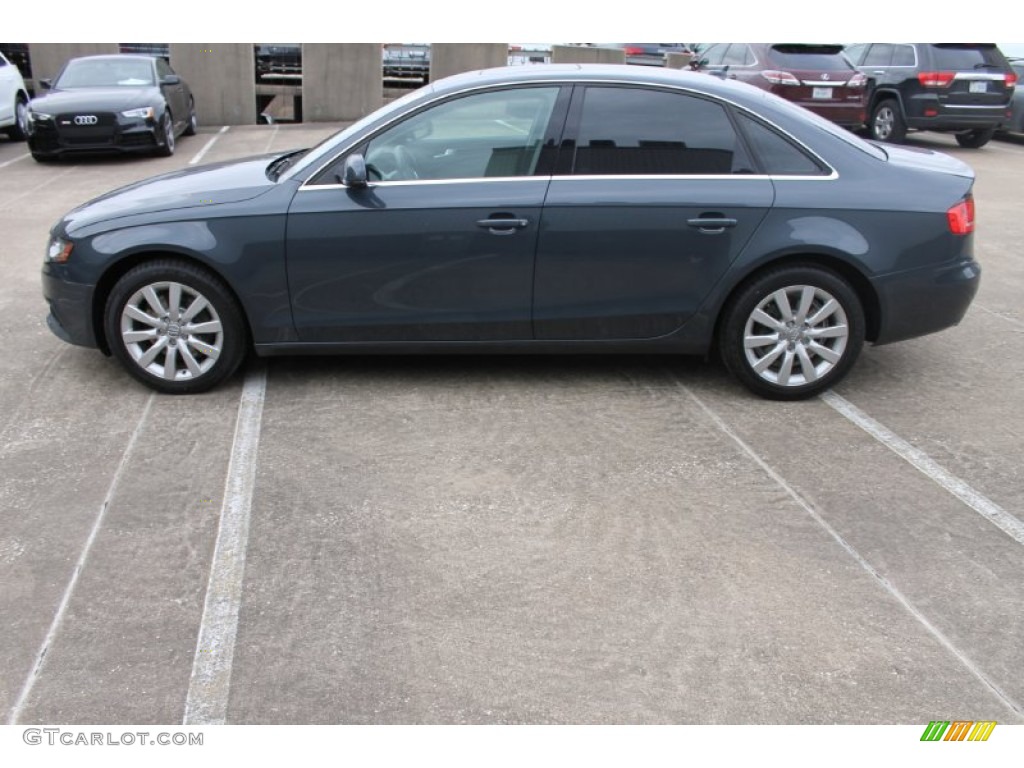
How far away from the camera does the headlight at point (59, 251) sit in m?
5.25

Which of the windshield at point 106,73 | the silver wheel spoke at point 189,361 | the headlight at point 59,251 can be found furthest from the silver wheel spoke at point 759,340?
the windshield at point 106,73

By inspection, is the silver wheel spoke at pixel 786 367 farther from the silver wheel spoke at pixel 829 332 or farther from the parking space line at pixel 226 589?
the parking space line at pixel 226 589

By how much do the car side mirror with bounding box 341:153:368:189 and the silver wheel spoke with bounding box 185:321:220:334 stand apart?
A: 98 centimetres

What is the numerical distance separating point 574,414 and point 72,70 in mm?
12062

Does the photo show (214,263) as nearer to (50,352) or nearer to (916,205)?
(50,352)

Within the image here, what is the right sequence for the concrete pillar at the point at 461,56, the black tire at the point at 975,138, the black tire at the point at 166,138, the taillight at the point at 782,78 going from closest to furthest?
the black tire at the point at 166,138, the taillight at the point at 782,78, the black tire at the point at 975,138, the concrete pillar at the point at 461,56

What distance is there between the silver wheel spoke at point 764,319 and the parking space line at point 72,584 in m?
3.06

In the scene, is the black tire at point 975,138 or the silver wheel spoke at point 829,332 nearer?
the silver wheel spoke at point 829,332

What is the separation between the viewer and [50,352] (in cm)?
595

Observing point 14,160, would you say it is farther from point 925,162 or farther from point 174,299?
point 925,162

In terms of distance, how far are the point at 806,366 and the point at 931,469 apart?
0.89 metres

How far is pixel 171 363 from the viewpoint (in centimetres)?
527

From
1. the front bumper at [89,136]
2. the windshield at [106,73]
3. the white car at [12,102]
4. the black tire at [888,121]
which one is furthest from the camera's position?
the black tire at [888,121]

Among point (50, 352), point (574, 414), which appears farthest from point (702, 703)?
point (50, 352)
